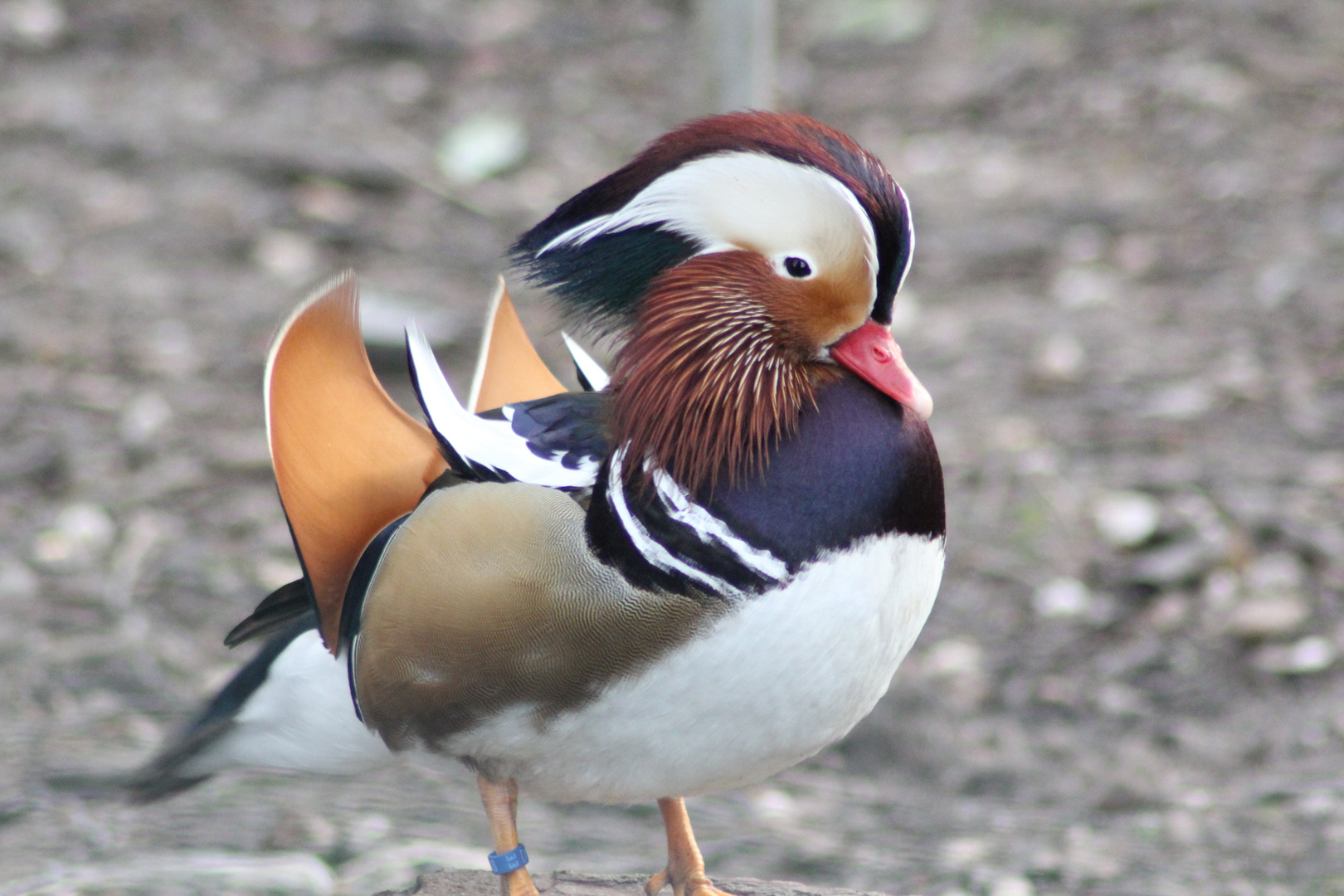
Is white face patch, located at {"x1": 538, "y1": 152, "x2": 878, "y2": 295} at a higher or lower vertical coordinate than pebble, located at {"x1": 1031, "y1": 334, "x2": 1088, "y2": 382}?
lower

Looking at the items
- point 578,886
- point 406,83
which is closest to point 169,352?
point 406,83

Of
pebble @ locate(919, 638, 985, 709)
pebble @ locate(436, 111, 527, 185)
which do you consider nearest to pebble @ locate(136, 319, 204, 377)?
pebble @ locate(436, 111, 527, 185)

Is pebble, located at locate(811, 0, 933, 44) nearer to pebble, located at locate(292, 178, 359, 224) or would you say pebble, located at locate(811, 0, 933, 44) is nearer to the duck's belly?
pebble, located at locate(292, 178, 359, 224)

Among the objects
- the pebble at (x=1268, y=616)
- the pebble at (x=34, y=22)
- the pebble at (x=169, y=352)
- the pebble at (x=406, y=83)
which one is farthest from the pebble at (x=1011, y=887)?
the pebble at (x=34, y=22)

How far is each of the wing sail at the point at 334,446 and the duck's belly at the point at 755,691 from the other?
0.34 metres

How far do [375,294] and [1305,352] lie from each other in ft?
9.55

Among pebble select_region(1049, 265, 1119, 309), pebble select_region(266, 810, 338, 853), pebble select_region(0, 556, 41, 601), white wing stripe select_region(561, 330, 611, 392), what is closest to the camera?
white wing stripe select_region(561, 330, 611, 392)

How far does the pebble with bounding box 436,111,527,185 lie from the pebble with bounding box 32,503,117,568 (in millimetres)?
2207

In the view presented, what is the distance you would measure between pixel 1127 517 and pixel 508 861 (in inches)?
89.8

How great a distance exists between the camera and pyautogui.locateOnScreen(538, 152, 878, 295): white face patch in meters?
1.74

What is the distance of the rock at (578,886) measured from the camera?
91.0 inches

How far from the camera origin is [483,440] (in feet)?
6.46

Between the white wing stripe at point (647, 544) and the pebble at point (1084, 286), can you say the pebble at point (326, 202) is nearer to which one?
the pebble at point (1084, 286)

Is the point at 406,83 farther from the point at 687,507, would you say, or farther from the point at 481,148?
the point at 687,507
